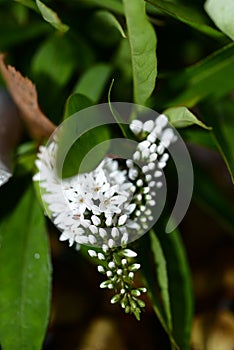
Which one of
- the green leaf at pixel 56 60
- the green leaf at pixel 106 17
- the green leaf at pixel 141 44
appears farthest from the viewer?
the green leaf at pixel 56 60

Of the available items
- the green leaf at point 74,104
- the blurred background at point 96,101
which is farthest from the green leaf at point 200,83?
the green leaf at point 74,104

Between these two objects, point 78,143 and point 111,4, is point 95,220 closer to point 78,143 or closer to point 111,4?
point 78,143

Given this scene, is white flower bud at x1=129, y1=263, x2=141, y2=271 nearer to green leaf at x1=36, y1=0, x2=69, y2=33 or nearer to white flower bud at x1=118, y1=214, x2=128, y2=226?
white flower bud at x1=118, y1=214, x2=128, y2=226

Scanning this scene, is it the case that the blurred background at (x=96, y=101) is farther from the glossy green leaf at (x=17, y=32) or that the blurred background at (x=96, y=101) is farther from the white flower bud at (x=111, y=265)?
the white flower bud at (x=111, y=265)

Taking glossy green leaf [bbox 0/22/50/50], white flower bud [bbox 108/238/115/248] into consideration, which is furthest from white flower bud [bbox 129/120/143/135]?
glossy green leaf [bbox 0/22/50/50]

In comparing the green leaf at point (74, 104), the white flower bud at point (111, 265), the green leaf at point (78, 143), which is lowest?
the white flower bud at point (111, 265)

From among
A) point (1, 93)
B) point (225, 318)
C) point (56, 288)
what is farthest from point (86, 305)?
point (1, 93)

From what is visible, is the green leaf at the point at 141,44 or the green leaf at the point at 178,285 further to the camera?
the green leaf at the point at 178,285
